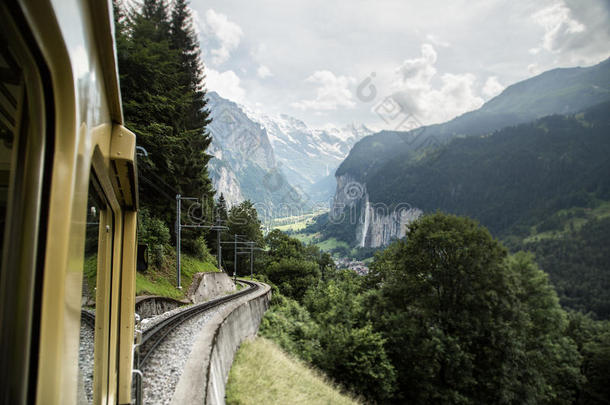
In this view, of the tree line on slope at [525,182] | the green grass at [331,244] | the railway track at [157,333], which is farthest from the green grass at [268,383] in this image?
the green grass at [331,244]

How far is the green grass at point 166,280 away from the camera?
15062 millimetres

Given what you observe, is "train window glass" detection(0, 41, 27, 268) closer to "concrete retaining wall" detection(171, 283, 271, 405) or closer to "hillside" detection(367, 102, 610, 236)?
"concrete retaining wall" detection(171, 283, 271, 405)

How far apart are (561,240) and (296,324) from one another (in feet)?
399

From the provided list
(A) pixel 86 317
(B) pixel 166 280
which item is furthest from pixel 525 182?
(A) pixel 86 317

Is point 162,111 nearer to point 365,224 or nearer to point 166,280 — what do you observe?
point 166,280

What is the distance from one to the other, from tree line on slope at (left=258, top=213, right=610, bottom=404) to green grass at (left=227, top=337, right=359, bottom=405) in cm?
529

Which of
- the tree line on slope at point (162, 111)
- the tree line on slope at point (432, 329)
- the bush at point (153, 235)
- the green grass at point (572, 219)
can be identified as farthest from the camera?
the green grass at point (572, 219)

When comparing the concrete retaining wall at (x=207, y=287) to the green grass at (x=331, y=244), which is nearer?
the concrete retaining wall at (x=207, y=287)

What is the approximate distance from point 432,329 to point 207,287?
1398cm

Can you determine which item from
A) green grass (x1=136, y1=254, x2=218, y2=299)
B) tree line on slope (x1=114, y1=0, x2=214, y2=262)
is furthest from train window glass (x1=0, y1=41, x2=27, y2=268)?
green grass (x1=136, y1=254, x2=218, y2=299)

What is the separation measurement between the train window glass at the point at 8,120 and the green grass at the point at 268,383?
26.1ft

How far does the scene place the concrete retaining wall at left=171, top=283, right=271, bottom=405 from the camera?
619 centimetres

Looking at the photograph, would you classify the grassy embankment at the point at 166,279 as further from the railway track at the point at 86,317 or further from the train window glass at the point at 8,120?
the train window glass at the point at 8,120

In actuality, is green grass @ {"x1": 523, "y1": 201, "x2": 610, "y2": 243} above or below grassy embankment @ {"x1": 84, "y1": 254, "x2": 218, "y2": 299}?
above
